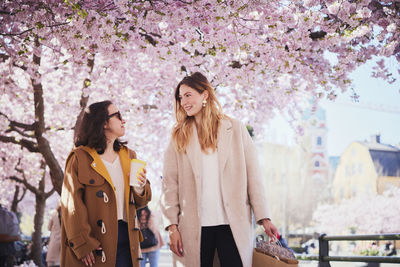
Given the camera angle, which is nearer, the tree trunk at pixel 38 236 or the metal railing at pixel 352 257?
the metal railing at pixel 352 257

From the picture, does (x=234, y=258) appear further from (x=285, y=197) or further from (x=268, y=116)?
(x=285, y=197)

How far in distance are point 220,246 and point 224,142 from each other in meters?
0.76

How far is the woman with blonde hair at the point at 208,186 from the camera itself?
10.8ft

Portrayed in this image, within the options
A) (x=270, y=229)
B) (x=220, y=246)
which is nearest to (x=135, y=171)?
(x=220, y=246)

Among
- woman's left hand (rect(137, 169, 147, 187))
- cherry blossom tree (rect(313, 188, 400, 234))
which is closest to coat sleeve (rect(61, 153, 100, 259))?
woman's left hand (rect(137, 169, 147, 187))

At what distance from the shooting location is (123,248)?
3586 mm

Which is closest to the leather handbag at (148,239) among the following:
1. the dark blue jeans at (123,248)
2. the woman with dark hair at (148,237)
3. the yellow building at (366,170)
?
the woman with dark hair at (148,237)

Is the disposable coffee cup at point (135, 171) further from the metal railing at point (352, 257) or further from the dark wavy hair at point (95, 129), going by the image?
the metal railing at point (352, 257)

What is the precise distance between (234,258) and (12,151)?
12.7 metres

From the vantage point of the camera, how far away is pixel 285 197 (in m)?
47.7

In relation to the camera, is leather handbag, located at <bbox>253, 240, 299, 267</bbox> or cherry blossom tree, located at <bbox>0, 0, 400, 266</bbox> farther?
cherry blossom tree, located at <bbox>0, 0, 400, 266</bbox>

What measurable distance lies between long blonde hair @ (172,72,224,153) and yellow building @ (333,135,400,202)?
28194 mm

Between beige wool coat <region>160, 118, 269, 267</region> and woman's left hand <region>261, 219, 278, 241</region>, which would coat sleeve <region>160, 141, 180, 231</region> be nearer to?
beige wool coat <region>160, 118, 269, 267</region>

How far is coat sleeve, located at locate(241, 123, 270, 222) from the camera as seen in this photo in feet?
11.1
